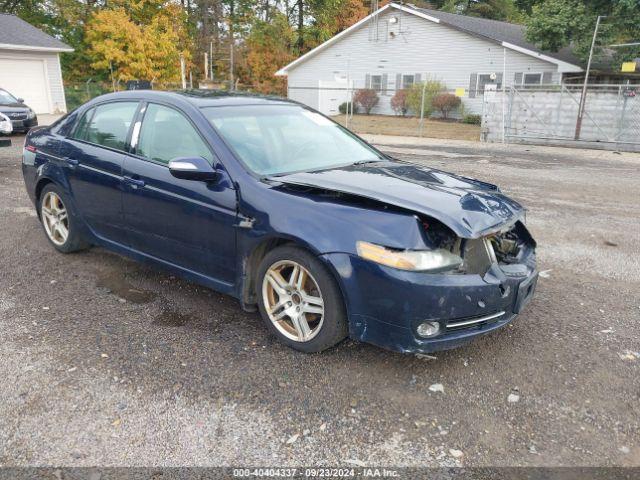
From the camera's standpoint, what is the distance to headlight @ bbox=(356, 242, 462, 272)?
293cm

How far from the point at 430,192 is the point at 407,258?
2.16 feet

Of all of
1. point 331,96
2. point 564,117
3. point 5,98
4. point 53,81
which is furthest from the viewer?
point 331,96

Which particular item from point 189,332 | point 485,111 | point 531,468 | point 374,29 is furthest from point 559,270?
point 374,29

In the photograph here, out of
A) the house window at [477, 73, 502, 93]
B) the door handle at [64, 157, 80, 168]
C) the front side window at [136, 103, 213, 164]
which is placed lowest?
the door handle at [64, 157, 80, 168]

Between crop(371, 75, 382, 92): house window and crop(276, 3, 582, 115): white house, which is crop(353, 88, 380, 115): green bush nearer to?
crop(276, 3, 582, 115): white house

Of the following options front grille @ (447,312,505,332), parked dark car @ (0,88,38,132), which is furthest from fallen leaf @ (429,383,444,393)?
parked dark car @ (0,88,38,132)

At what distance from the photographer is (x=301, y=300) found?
335 centimetres

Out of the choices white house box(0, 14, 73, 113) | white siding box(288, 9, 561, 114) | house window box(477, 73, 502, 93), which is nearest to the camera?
white house box(0, 14, 73, 113)

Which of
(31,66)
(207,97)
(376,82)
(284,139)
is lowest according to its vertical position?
(284,139)

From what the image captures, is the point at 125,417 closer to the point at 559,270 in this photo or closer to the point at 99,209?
the point at 99,209

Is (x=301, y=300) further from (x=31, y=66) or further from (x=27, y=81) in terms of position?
(x=31, y=66)

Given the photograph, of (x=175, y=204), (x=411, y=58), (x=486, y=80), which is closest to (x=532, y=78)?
(x=486, y=80)

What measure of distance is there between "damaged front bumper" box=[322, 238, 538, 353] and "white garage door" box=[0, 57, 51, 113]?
27.2 m

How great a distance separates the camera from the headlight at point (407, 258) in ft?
9.60
